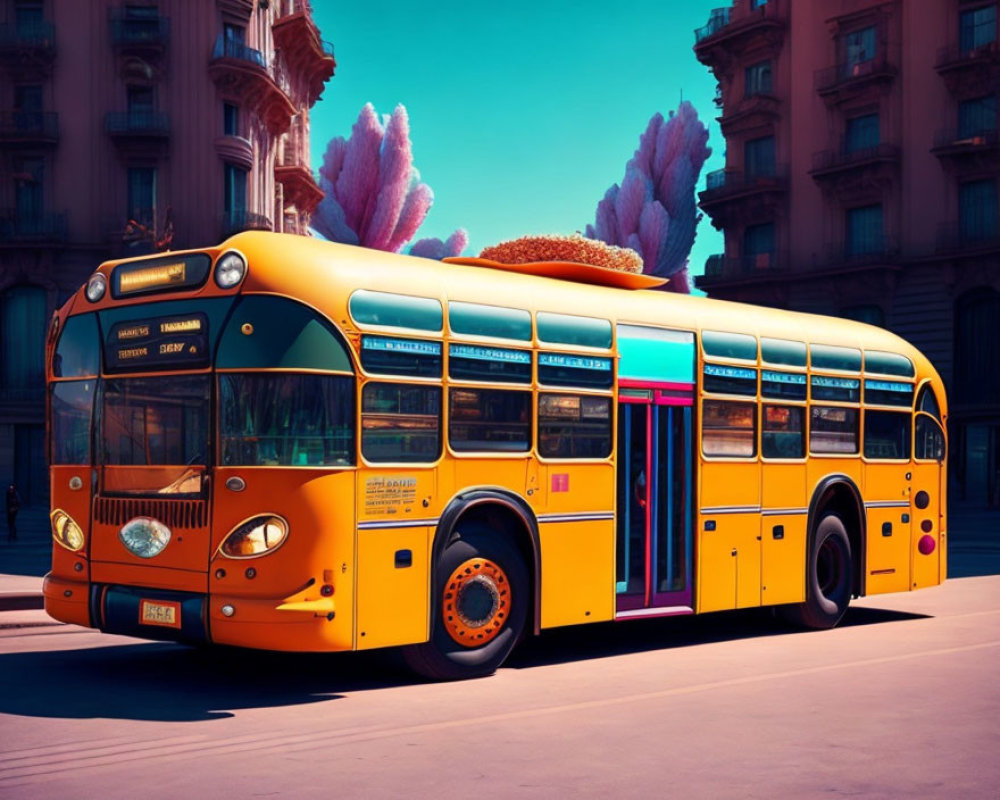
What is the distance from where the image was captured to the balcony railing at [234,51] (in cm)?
4306

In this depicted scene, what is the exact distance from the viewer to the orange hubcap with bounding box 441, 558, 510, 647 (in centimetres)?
955

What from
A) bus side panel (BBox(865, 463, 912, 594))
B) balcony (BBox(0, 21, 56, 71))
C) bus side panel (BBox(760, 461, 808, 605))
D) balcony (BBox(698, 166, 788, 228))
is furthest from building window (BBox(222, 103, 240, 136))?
bus side panel (BBox(760, 461, 808, 605))

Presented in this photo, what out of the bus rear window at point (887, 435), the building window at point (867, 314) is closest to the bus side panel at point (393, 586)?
the bus rear window at point (887, 435)

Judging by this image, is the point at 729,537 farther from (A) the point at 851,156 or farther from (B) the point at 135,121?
(A) the point at 851,156

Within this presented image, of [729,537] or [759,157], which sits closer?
[729,537]

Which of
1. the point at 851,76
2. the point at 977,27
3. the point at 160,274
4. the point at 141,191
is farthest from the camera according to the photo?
the point at 851,76

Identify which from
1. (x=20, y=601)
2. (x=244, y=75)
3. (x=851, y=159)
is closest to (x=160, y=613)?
(x=20, y=601)

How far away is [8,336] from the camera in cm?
4347

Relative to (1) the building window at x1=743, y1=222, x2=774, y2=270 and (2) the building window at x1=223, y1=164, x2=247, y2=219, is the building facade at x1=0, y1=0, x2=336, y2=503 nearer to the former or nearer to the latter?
(2) the building window at x1=223, y1=164, x2=247, y2=219

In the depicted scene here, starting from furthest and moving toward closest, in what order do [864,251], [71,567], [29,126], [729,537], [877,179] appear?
[864,251]
[877,179]
[29,126]
[729,537]
[71,567]

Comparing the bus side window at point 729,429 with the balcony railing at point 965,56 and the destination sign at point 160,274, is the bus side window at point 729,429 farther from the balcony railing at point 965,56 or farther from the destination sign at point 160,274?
the balcony railing at point 965,56

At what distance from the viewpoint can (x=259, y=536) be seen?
8656mm

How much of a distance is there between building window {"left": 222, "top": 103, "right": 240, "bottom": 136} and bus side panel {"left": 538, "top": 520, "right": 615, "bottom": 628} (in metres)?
35.4

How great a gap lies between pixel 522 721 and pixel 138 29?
38.5 meters
